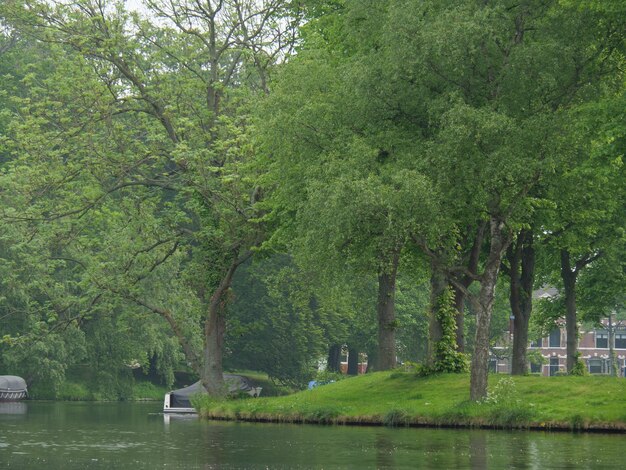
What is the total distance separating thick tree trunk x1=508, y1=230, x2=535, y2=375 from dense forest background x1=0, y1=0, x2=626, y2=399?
11cm

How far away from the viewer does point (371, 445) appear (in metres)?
31.5

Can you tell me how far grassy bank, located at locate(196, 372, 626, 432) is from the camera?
3847cm

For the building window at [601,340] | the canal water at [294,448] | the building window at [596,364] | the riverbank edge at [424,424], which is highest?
the building window at [601,340]

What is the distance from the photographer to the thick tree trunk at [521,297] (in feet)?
177

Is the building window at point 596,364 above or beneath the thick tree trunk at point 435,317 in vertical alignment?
above

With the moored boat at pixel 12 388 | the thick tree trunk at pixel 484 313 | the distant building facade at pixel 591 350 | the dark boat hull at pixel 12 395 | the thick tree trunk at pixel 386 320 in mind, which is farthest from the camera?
the distant building facade at pixel 591 350

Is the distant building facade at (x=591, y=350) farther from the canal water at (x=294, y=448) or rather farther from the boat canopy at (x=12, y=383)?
the canal water at (x=294, y=448)

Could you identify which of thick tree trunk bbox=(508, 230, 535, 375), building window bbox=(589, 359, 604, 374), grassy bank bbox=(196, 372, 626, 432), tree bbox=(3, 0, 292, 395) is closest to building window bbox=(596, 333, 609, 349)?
building window bbox=(589, 359, 604, 374)

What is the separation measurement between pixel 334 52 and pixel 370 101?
27.1ft

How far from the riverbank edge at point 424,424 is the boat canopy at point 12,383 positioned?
95.1ft

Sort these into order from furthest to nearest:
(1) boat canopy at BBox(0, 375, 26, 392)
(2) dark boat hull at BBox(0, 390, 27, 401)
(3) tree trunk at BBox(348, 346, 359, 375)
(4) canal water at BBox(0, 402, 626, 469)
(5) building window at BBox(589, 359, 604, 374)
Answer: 1. (5) building window at BBox(589, 359, 604, 374)
2. (3) tree trunk at BBox(348, 346, 359, 375)
3. (1) boat canopy at BBox(0, 375, 26, 392)
4. (2) dark boat hull at BBox(0, 390, 27, 401)
5. (4) canal water at BBox(0, 402, 626, 469)

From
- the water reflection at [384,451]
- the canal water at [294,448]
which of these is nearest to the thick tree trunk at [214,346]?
the canal water at [294,448]

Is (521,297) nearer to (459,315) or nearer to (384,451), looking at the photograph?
(459,315)

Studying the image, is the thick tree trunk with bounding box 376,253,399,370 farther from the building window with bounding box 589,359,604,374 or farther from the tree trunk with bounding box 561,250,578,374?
the building window with bounding box 589,359,604,374
